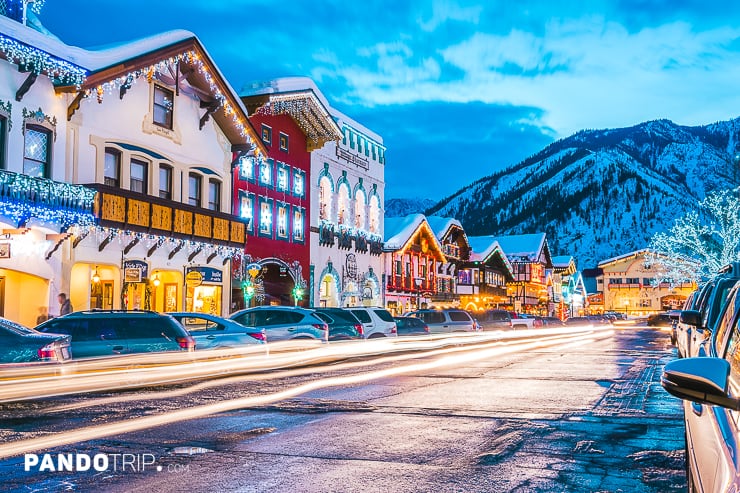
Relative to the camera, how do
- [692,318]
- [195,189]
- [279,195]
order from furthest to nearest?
→ [279,195], [195,189], [692,318]

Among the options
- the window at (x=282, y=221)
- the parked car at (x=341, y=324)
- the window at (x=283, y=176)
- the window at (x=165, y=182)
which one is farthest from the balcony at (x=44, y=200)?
the window at (x=283, y=176)

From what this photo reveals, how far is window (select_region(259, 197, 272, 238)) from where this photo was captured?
3997 centimetres

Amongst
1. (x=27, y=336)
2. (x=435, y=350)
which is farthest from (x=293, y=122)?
(x=27, y=336)

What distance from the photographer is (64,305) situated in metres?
24.7

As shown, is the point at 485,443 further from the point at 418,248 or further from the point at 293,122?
the point at 418,248

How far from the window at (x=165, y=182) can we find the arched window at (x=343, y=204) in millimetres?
17056

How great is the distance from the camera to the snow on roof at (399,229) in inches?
2211

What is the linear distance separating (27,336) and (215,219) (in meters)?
19.8

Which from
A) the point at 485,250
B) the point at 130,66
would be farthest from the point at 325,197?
the point at 485,250

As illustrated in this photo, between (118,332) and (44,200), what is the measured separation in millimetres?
9150

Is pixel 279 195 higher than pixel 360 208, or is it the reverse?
pixel 360 208

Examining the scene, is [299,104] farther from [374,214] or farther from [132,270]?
[132,270]

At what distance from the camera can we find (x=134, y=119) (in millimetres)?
29984

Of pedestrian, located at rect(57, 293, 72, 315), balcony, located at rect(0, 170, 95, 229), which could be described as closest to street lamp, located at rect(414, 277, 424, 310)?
balcony, located at rect(0, 170, 95, 229)
